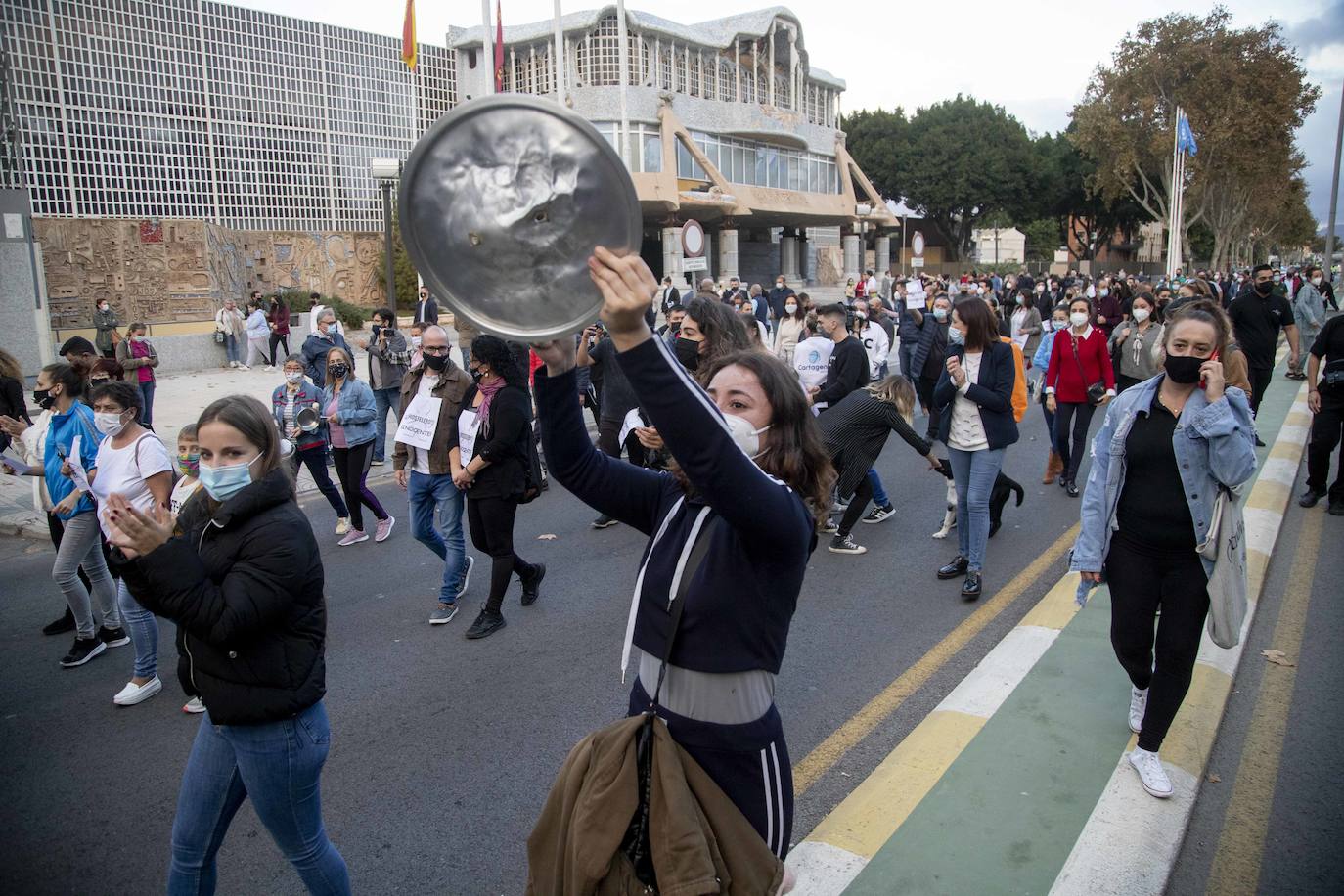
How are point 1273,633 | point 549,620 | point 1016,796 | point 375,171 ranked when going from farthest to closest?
point 375,171 → point 549,620 → point 1273,633 → point 1016,796

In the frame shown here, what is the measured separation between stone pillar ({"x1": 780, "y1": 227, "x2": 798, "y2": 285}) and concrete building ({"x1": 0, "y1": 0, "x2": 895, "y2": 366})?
6.16 meters

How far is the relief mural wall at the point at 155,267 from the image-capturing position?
23.3 m

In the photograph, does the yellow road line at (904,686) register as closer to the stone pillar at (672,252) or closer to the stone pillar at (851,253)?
the stone pillar at (672,252)

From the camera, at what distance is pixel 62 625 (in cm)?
593

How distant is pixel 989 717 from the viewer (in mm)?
4414

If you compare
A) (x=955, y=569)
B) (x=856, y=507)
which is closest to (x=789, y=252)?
(x=856, y=507)

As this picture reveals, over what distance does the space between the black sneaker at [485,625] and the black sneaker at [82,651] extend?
217 centimetres

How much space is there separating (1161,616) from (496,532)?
3.68m

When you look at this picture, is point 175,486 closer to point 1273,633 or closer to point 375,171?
point 1273,633

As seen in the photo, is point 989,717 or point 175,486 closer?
point 989,717

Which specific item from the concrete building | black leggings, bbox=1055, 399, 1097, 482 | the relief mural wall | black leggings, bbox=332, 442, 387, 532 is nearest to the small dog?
black leggings, bbox=1055, 399, 1097, 482

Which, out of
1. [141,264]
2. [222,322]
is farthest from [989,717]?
[141,264]

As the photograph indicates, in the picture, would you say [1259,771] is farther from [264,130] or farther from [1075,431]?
[264,130]

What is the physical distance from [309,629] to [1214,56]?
153 feet
